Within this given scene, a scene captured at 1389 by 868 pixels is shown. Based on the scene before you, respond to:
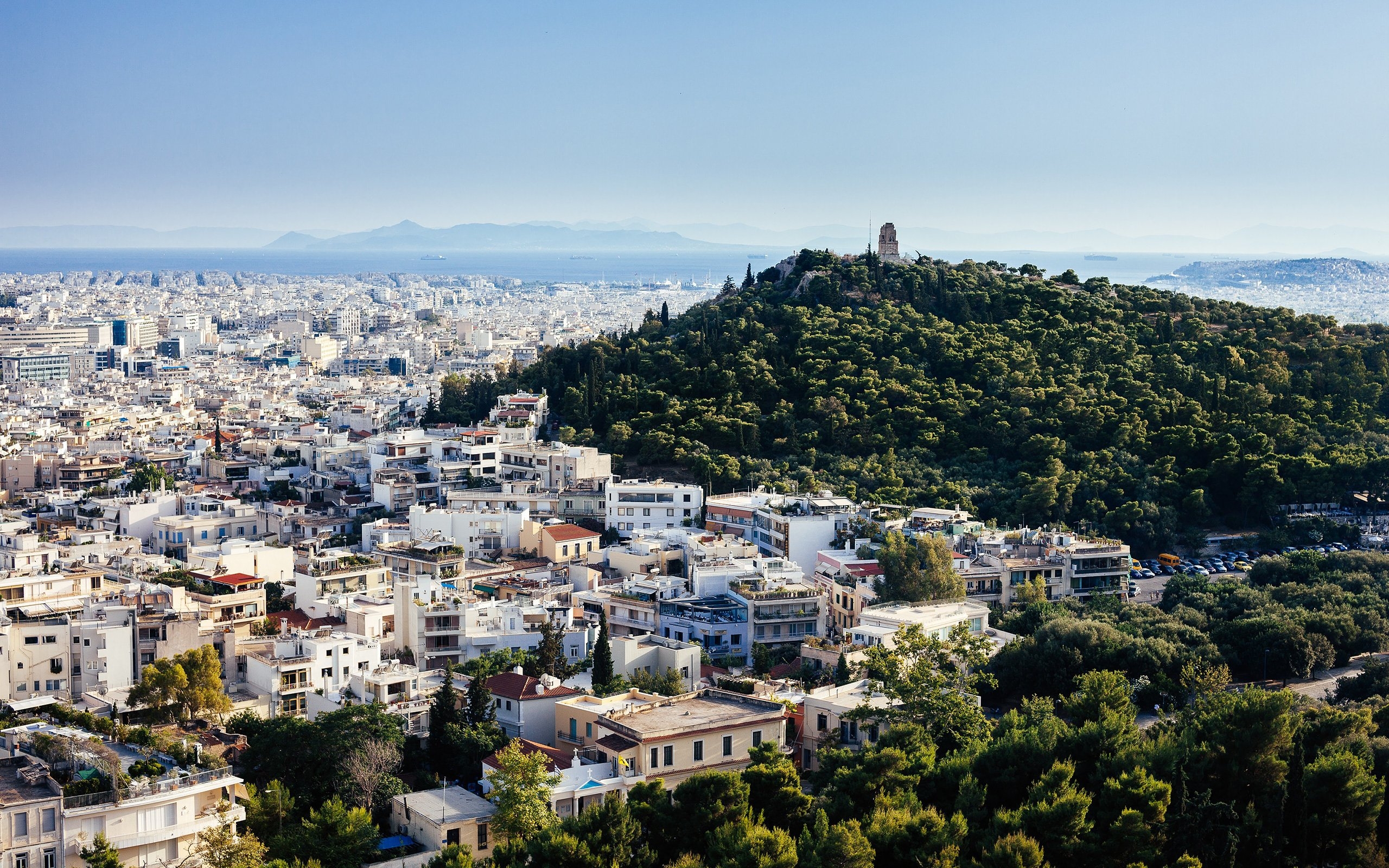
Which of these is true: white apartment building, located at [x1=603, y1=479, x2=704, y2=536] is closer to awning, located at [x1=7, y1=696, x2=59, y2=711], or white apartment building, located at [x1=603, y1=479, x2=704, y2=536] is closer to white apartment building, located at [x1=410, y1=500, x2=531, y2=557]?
white apartment building, located at [x1=410, y1=500, x2=531, y2=557]

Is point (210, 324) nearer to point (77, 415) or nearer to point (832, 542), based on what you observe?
point (77, 415)

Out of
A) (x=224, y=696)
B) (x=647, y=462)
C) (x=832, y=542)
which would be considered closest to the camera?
(x=224, y=696)

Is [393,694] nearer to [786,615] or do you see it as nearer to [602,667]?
[602,667]

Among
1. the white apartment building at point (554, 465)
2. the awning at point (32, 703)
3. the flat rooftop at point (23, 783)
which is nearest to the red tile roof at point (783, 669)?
the awning at point (32, 703)


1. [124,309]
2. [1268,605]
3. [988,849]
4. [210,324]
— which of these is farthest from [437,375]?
[988,849]

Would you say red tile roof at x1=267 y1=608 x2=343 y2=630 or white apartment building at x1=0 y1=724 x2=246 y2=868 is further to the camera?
red tile roof at x1=267 y1=608 x2=343 y2=630

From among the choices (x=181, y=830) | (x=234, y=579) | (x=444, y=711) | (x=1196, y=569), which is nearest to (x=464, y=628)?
(x=444, y=711)

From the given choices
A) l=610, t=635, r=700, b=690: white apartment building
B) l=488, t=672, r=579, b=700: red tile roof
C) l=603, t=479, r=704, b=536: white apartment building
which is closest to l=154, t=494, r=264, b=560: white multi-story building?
l=603, t=479, r=704, b=536: white apartment building
